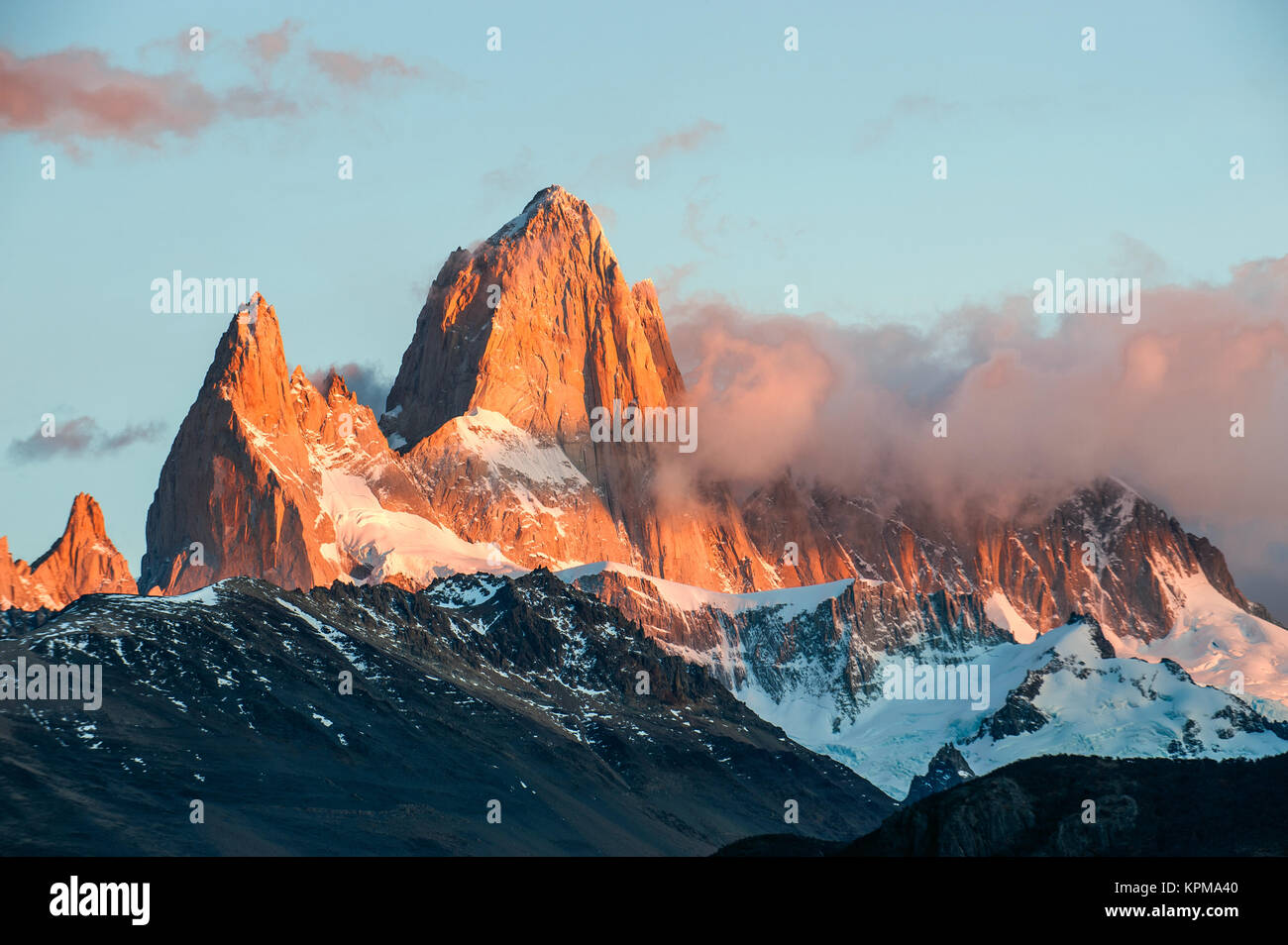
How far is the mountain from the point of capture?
152 meters

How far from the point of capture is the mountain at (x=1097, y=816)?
152 meters

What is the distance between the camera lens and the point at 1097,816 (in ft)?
515
